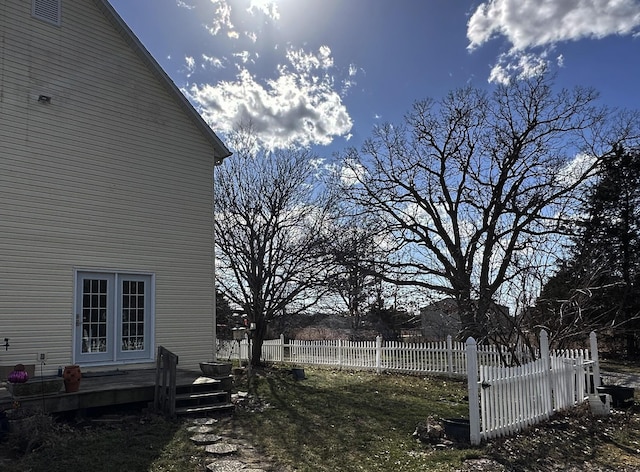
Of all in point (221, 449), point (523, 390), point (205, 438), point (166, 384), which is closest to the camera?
point (221, 449)

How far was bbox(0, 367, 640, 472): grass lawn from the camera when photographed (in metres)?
5.66

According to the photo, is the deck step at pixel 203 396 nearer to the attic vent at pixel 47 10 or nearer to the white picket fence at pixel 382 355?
the white picket fence at pixel 382 355

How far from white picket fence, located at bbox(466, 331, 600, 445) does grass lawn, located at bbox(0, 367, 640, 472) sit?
0.21 metres

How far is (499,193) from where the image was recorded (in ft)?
62.1

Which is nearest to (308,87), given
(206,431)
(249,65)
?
(249,65)

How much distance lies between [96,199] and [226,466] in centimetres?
642

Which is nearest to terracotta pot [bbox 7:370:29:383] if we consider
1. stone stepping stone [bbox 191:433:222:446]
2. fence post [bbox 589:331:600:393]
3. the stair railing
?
the stair railing

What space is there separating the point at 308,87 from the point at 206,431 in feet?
38.0

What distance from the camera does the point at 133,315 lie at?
10172 millimetres

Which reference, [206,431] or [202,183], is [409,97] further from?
[206,431]

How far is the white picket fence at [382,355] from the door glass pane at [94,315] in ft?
21.0

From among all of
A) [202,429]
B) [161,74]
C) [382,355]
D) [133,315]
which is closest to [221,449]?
[202,429]

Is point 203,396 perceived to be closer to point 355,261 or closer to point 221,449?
point 221,449

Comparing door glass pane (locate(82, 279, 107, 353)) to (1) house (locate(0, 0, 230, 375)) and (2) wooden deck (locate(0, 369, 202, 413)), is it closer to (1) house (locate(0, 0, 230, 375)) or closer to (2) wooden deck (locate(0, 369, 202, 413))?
(1) house (locate(0, 0, 230, 375))
